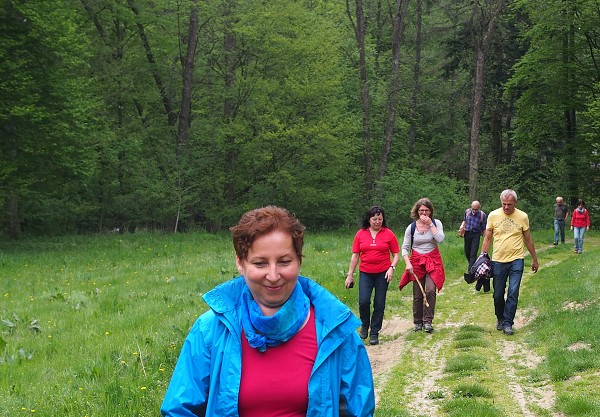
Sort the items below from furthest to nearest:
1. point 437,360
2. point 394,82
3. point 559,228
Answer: point 394,82
point 559,228
point 437,360

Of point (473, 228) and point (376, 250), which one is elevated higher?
point (376, 250)

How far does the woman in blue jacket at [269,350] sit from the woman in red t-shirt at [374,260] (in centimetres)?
725

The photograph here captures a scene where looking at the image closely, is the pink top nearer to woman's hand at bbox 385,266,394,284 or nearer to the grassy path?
the grassy path

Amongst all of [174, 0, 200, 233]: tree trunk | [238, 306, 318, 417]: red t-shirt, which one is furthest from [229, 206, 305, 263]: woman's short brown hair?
[174, 0, 200, 233]: tree trunk

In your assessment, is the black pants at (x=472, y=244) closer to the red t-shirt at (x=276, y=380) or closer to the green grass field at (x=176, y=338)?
the green grass field at (x=176, y=338)

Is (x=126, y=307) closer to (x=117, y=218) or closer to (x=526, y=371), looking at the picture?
(x=526, y=371)

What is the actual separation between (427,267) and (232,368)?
836 centimetres

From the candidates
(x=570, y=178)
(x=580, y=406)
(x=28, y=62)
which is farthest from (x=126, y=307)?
(x=570, y=178)

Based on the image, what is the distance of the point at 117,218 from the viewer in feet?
130

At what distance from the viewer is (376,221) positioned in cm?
1030

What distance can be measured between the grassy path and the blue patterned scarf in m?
4.19

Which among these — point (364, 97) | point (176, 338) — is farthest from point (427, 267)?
point (364, 97)

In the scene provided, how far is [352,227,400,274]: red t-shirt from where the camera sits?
33.7 ft

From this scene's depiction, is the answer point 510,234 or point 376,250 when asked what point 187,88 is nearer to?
point 376,250
